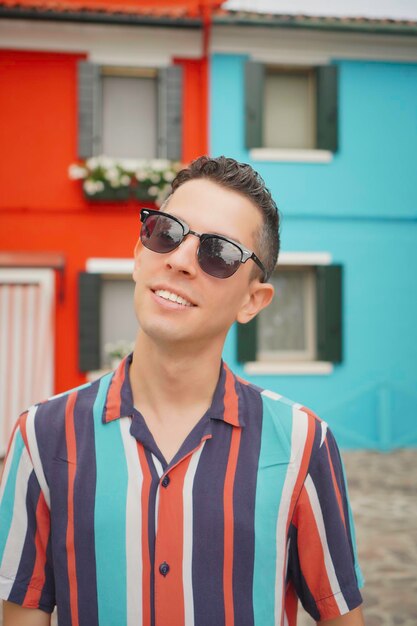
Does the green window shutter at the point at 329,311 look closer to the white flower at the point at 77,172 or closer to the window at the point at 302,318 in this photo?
the window at the point at 302,318

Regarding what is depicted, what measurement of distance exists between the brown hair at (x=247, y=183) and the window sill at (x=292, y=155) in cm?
819

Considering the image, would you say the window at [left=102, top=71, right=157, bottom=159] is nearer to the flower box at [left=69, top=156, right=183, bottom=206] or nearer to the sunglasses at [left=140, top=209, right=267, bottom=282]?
the flower box at [left=69, top=156, right=183, bottom=206]

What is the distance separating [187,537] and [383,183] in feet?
30.5

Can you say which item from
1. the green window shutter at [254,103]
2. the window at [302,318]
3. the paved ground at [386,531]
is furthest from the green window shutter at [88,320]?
the paved ground at [386,531]

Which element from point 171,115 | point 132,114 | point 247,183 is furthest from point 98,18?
point 247,183

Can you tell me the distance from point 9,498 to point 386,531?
5354mm

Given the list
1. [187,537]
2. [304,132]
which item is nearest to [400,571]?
[187,537]

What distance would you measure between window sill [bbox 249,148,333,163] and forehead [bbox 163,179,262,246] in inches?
326

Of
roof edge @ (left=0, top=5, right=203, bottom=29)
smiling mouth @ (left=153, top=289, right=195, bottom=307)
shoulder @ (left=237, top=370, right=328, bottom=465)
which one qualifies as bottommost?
shoulder @ (left=237, top=370, right=328, bottom=465)

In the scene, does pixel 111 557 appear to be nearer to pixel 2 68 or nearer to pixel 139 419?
pixel 139 419

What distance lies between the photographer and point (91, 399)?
4.92ft

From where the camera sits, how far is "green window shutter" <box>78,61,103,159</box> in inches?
357

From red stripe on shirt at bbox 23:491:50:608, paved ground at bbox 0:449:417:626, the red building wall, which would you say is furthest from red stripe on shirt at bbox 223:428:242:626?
the red building wall

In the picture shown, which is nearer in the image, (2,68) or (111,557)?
(111,557)
